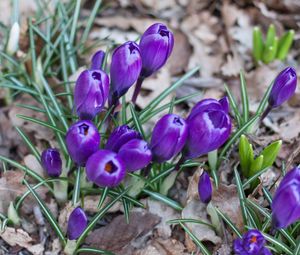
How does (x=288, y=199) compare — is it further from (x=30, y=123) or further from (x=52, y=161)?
(x=30, y=123)

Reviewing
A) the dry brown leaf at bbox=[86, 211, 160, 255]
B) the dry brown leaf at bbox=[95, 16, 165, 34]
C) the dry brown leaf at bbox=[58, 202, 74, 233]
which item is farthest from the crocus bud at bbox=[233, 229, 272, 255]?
the dry brown leaf at bbox=[95, 16, 165, 34]

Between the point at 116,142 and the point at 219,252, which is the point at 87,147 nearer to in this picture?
the point at 116,142

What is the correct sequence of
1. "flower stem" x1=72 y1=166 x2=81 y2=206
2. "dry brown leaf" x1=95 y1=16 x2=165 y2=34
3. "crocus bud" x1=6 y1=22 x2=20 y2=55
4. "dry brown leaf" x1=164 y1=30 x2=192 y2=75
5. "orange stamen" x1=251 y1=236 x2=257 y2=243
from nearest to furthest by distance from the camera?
"orange stamen" x1=251 y1=236 x2=257 y2=243, "flower stem" x1=72 y1=166 x2=81 y2=206, "crocus bud" x1=6 y1=22 x2=20 y2=55, "dry brown leaf" x1=164 y1=30 x2=192 y2=75, "dry brown leaf" x1=95 y1=16 x2=165 y2=34

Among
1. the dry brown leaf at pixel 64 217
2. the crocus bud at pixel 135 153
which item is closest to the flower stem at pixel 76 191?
the dry brown leaf at pixel 64 217

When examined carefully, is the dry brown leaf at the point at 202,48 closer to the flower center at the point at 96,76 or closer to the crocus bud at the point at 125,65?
the crocus bud at the point at 125,65

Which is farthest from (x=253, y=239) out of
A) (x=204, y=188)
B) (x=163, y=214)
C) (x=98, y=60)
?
(x=98, y=60)

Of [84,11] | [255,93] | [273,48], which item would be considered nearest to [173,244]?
[255,93]

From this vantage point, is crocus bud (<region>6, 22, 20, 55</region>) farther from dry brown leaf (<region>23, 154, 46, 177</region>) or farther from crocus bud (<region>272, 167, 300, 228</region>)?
crocus bud (<region>272, 167, 300, 228</region>)
